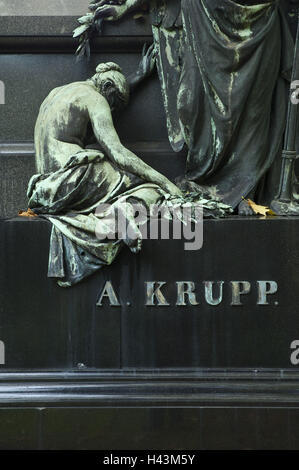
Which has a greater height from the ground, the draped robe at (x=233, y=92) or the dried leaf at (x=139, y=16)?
the dried leaf at (x=139, y=16)

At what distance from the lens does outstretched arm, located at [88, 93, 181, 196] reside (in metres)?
7.92

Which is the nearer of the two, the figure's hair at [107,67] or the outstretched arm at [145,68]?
the figure's hair at [107,67]

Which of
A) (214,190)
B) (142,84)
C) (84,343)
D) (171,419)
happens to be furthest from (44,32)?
(171,419)

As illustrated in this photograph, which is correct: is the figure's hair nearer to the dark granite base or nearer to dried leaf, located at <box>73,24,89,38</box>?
dried leaf, located at <box>73,24,89,38</box>

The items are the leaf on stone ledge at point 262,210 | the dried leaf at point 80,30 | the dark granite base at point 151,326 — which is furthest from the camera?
the dried leaf at point 80,30

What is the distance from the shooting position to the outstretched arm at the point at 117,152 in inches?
312

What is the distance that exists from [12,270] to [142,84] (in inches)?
87.8

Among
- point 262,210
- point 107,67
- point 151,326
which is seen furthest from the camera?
point 107,67

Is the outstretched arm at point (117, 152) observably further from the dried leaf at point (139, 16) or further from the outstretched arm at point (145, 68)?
the dried leaf at point (139, 16)

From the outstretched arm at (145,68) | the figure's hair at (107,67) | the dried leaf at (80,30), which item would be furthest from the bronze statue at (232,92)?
the dried leaf at (80,30)

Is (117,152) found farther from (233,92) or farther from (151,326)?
(151,326)

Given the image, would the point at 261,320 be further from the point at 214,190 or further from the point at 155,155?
the point at 155,155

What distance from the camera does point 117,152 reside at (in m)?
7.94

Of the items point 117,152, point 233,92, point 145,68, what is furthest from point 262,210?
point 145,68
